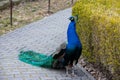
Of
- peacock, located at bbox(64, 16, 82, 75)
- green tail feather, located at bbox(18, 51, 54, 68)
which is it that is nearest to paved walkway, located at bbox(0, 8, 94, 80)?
green tail feather, located at bbox(18, 51, 54, 68)

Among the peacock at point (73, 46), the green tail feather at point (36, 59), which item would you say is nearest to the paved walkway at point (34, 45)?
the green tail feather at point (36, 59)

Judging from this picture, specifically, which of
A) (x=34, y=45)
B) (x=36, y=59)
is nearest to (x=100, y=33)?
(x=36, y=59)

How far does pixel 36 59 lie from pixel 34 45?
133cm

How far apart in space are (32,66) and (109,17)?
1792 mm

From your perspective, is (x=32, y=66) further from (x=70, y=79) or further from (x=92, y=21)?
(x=92, y=21)

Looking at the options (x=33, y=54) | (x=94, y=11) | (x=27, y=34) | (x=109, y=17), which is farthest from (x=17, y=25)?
(x=109, y=17)

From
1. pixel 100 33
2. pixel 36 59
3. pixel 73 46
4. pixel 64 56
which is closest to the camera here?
pixel 73 46

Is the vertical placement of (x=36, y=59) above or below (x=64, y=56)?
below

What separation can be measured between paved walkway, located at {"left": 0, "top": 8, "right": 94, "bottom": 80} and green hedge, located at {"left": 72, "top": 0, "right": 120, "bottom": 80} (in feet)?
1.52

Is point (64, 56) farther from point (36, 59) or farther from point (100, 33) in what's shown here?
point (36, 59)

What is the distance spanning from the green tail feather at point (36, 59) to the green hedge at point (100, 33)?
84 cm

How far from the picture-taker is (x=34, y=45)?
8.65 metres

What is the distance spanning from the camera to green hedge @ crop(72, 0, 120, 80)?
5.98 metres

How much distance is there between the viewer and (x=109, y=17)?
6480 millimetres
